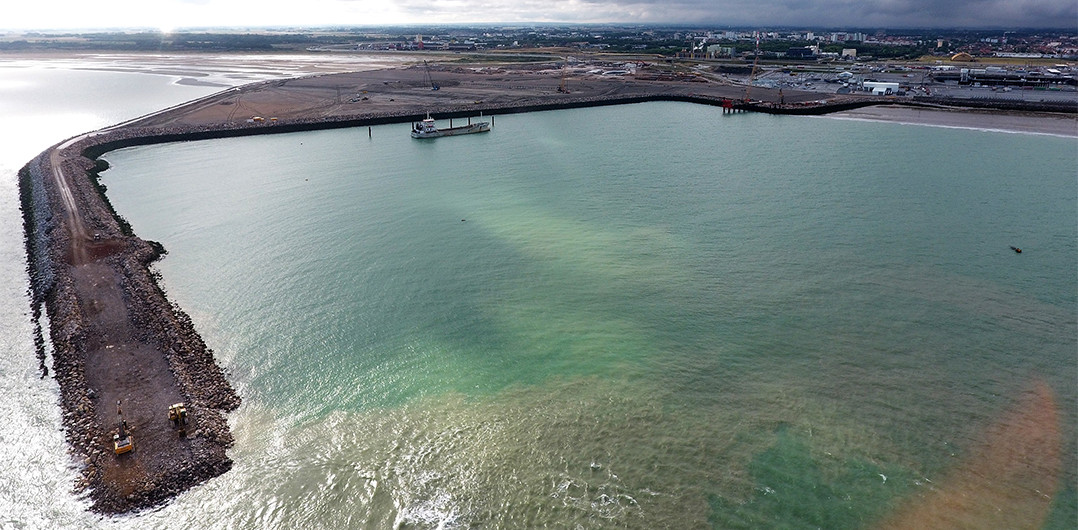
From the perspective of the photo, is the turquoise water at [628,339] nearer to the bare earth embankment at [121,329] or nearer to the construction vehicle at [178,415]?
the bare earth embankment at [121,329]

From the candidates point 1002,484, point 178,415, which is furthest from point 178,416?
point 1002,484

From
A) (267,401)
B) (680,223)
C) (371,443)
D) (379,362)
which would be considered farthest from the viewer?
(680,223)

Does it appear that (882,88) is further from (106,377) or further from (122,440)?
(122,440)

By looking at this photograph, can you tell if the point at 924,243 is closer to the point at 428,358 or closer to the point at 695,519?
the point at 695,519

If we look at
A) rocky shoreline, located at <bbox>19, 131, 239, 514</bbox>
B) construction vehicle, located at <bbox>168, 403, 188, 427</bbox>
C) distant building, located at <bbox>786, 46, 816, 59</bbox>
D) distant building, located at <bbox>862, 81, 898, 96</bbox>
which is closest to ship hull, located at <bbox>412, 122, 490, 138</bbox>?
rocky shoreline, located at <bbox>19, 131, 239, 514</bbox>

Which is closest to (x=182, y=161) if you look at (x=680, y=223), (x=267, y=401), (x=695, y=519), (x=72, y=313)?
(x=72, y=313)

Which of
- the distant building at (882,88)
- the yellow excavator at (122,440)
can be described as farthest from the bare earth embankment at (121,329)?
the distant building at (882,88)
